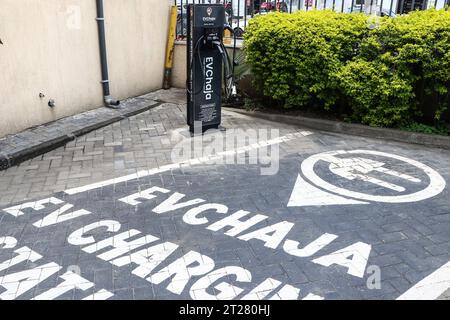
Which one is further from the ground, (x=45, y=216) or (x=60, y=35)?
(x=60, y=35)

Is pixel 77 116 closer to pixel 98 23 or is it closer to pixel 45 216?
pixel 98 23

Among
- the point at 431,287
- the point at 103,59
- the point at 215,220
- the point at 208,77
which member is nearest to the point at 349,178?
the point at 215,220

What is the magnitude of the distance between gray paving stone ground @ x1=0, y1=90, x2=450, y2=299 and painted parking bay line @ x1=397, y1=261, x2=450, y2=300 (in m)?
0.04

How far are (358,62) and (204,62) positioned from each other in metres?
2.45

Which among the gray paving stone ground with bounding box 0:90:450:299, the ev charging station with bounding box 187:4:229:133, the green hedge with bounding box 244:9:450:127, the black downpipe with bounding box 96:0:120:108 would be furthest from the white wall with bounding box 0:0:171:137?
the green hedge with bounding box 244:9:450:127

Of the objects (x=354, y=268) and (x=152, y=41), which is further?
(x=152, y=41)

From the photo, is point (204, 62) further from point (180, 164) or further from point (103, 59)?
point (103, 59)

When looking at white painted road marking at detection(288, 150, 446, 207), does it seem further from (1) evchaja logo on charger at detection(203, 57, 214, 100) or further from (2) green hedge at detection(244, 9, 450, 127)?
(1) evchaja logo on charger at detection(203, 57, 214, 100)

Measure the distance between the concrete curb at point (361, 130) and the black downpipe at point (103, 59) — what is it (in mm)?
2649

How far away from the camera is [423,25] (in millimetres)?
6289

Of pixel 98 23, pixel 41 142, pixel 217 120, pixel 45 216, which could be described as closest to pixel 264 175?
pixel 217 120

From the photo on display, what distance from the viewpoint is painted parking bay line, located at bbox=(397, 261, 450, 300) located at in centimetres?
325

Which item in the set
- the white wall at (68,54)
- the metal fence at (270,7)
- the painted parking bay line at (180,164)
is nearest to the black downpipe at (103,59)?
the white wall at (68,54)
